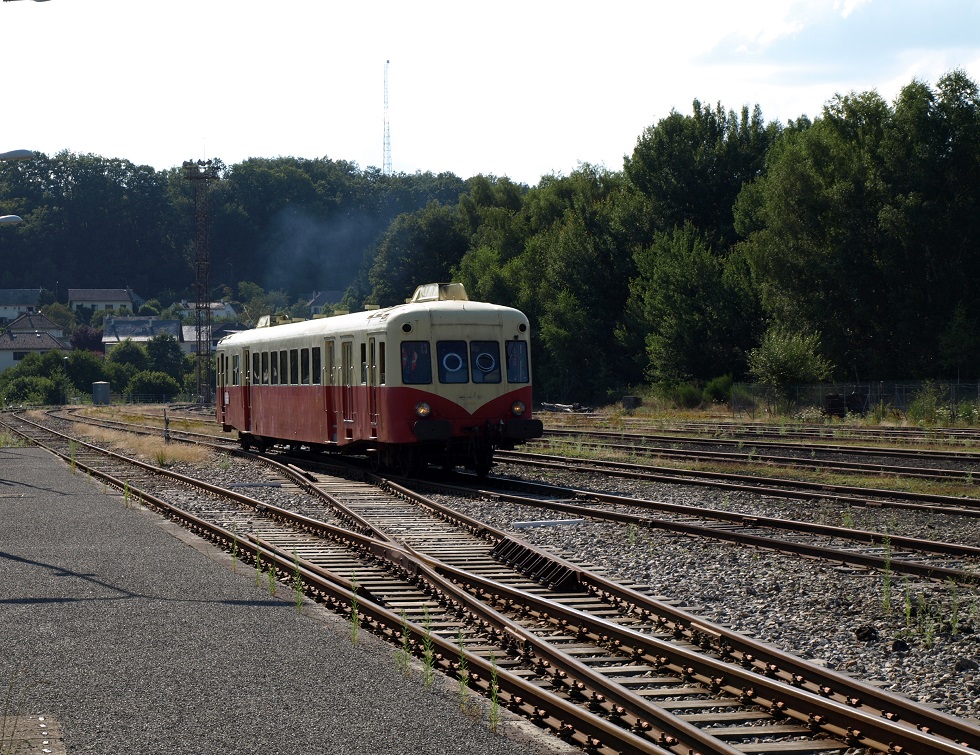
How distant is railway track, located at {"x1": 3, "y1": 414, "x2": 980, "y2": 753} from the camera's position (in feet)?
20.7

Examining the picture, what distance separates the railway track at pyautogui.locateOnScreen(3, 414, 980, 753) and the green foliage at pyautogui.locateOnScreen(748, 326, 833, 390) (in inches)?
1276

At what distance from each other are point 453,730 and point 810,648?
297cm

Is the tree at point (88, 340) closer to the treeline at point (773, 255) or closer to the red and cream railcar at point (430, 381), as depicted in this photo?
the treeline at point (773, 255)

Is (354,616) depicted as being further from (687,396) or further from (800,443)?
(687,396)

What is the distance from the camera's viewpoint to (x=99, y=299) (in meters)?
198

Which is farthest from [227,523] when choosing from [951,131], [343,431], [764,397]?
[951,131]

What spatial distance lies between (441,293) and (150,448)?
1178 cm

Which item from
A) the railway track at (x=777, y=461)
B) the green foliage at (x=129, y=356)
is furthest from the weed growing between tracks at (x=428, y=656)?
the green foliage at (x=129, y=356)

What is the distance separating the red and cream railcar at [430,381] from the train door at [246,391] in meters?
6.76

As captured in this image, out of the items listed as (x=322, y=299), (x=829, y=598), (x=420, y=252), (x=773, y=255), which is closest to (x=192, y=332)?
(x=322, y=299)

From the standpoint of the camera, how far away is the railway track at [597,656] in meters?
6.30

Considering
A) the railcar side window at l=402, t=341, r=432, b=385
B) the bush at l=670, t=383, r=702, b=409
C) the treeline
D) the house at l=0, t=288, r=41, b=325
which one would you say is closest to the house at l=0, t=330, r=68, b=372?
the house at l=0, t=288, r=41, b=325

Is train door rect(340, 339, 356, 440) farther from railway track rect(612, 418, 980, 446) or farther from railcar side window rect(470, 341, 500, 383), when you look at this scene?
railway track rect(612, 418, 980, 446)

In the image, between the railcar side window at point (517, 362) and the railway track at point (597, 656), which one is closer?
the railway track at point (597, 656)
